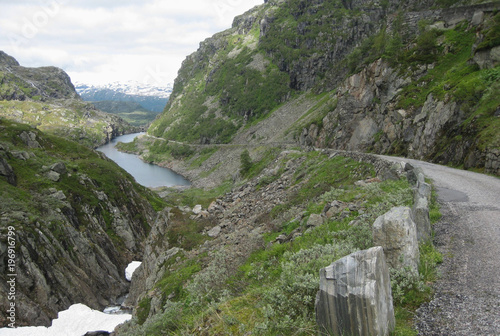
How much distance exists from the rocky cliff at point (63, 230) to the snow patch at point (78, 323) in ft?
2.52

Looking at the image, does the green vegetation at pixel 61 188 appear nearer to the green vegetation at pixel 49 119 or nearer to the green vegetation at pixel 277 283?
the green vegetation at pixel 277 283

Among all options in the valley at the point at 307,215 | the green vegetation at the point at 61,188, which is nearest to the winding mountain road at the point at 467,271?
the valley at the point at 307,215

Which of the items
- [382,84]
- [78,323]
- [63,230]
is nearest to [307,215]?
[78,323]

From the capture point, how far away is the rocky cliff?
2189cm

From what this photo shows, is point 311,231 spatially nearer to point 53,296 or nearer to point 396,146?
point 53,296

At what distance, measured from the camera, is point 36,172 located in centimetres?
3503

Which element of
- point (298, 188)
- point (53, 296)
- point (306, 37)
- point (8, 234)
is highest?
point (306, 37)

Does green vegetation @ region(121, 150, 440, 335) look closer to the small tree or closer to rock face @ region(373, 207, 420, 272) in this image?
rock face @ region(373, 207, 420, 272)

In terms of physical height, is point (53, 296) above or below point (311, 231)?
below

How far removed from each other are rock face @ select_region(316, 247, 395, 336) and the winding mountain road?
94 cm

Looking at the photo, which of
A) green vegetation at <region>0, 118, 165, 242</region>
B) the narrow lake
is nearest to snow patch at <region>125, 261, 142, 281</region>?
green vegetation at <region>0, 118, 165, 242</region>

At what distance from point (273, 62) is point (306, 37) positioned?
61.7ft

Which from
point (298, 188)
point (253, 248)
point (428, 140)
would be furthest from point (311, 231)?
point (428, 140)

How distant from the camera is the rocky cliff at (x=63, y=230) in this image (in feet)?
71.8
